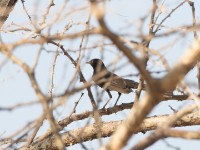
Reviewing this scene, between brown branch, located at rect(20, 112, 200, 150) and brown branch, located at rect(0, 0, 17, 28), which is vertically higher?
brown branch, located at rect(0, 0, 17, 28)

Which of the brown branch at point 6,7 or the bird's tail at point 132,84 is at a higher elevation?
the bird's tail at point 132,84

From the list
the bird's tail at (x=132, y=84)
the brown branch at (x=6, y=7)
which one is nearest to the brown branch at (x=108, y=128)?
the brown branch at (x=6, y=7)

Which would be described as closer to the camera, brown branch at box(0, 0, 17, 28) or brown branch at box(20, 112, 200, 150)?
brown branch at box(0, 0, 17, 28)

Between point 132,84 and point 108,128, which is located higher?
point 132,84

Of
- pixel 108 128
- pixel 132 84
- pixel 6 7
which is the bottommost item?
pixel 108 128

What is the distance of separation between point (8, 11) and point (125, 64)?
2.07 m

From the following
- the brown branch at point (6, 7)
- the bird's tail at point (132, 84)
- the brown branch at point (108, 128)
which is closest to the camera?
the brown branch at point (6, 7)

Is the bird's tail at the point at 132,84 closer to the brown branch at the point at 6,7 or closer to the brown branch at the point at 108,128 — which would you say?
the brown branch at the point at 108,128

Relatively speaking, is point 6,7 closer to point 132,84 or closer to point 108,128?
point 108,128

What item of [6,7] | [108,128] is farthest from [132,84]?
[6,7]

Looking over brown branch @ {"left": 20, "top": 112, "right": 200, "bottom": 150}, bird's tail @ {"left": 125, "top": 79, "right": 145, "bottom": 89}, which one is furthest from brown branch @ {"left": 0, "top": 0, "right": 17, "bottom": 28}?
bird's tail @ {"left": 125, "top": 79, "right": 145, "bottom": 89}

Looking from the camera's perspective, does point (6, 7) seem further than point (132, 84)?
No

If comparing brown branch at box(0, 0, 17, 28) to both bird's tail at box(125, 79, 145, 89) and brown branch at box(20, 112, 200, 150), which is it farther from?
bird's tail at box(125, 79, 145, 89)

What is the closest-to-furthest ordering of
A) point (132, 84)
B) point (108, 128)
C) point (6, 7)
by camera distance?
point (6, 7) → point (108, 128) → point (132, 84)
